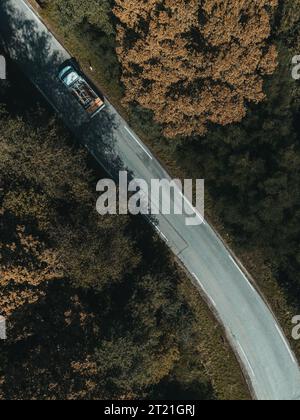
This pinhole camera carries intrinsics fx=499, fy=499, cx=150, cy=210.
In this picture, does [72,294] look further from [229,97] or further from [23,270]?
[229,97]

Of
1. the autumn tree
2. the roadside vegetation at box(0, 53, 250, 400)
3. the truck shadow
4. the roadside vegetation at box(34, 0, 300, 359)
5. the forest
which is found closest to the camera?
the autumn tree

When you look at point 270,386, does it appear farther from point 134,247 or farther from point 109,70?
point 109,70

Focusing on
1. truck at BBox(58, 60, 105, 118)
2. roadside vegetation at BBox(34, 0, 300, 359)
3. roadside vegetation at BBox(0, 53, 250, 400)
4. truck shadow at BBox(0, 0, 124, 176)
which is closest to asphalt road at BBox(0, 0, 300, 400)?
truck shadow at BBox(0, 0, 124, 176)

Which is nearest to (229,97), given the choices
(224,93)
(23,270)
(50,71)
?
(224,93)

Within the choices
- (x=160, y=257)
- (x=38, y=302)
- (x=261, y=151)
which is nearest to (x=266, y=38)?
(x=261, y=151)

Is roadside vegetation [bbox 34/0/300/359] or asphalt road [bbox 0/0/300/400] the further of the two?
asphalt road [bbox 0/0/300/400]

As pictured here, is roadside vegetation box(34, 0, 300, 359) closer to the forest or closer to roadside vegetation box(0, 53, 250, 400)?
the forest

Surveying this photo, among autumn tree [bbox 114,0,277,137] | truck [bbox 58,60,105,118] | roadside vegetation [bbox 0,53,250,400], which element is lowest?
roadside vegetation [bbox 0,53,250,400]
